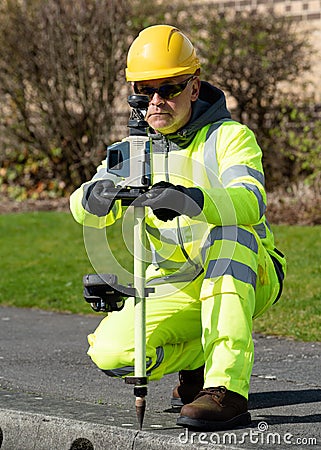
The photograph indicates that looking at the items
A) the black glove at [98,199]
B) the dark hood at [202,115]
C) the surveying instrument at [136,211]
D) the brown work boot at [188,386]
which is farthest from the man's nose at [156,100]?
the brown work boot at [188,386]

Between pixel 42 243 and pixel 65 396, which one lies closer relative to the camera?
pixel 65 396

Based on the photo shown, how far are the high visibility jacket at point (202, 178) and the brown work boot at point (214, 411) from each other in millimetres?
600

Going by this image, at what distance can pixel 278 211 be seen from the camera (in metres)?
11.4

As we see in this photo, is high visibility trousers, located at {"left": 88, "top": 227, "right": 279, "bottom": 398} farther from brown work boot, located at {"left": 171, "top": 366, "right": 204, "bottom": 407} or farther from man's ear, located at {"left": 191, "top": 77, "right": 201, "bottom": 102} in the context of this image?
man's ear, located at {"left": 191, "top": 77, "right": 201, "bottom": 102}

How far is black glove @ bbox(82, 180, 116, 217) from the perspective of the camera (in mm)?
4160

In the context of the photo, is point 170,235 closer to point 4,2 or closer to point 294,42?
point 294,42

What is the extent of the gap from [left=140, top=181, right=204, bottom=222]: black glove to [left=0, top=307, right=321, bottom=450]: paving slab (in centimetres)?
88

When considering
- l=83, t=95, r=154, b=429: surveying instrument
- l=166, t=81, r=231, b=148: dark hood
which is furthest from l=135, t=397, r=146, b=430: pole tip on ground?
l=166, t=81, r=231, b=148: dark hood

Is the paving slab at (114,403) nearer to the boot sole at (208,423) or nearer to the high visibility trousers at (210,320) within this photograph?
the boot sole at (208,423)

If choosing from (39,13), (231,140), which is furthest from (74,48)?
(231,140)

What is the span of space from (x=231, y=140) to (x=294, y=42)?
31.1 feet

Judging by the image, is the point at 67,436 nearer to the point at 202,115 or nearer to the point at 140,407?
the point at 140,407

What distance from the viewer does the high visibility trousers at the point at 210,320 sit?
4227 millimetres

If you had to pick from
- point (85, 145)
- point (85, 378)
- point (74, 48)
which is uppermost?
point (85, 378)
